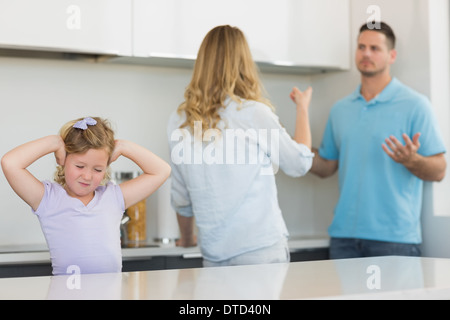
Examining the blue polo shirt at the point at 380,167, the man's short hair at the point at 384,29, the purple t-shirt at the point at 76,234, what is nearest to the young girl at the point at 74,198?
the purple t-shirt at the point at 76,234

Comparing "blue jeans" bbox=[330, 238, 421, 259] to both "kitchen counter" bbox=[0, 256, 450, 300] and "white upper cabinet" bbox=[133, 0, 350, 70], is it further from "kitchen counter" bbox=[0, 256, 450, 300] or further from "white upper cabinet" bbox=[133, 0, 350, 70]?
"kitchen counter" bbox=[0, 256, 450, 300]

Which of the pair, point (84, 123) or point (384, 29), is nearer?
point (84, 123)

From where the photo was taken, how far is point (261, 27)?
266 cm

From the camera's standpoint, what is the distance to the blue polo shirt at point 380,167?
2467 mm

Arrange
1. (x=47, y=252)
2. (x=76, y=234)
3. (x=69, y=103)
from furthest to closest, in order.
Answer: (x=69, y=103), (x=47, y=252), (x=76, y=234)

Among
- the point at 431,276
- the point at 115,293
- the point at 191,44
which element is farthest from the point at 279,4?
the point at 115,293

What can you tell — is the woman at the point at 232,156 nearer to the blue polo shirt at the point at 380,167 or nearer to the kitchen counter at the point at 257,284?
the kitchen counter at the point at 257,284

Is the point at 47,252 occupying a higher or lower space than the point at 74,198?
lower

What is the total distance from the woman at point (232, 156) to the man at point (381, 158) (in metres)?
0.58

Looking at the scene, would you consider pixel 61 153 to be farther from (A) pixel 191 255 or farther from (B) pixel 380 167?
(B) pixel 380 167

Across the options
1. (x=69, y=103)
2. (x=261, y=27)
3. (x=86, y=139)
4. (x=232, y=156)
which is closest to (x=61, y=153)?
(x=86, y=139)

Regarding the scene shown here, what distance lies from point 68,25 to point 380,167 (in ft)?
3.95

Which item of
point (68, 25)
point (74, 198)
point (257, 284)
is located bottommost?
point (257, 284)
